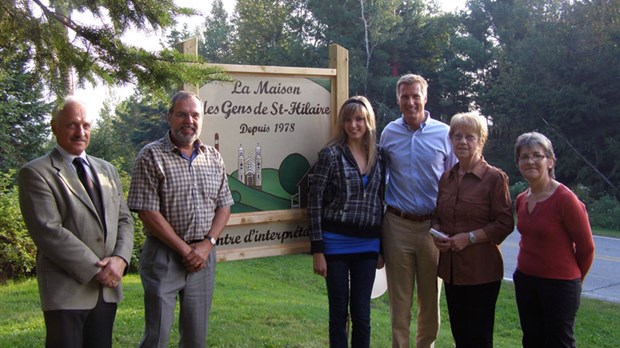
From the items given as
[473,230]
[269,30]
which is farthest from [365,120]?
[269,30]

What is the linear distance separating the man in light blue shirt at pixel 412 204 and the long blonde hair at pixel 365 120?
0.68ft

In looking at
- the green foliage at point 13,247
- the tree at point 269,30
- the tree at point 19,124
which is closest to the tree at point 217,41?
the tree at point 269,30

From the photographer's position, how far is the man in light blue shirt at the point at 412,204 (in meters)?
4.46

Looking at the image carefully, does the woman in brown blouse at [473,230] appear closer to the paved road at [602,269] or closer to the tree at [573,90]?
the paved road at [602,269]

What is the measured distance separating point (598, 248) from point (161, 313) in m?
14.7

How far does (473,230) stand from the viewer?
4047 mm

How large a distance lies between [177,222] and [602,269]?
1134 centimetres

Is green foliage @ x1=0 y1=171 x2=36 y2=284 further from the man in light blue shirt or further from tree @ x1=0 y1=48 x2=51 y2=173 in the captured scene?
the man in light blue shirt

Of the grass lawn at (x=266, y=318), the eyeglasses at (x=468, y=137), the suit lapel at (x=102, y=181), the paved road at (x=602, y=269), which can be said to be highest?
the eyeglasses at (x=468, y=137)

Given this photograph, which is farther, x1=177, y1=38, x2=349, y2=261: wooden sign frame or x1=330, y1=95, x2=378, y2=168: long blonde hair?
x1=177, y1=38, x2=349, y2=261: wooden sign frame

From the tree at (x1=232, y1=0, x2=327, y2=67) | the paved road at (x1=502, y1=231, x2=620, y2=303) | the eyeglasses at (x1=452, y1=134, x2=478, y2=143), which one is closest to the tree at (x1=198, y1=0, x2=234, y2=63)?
the tree at (x1=232, y1=0, x2=327, y2=67)

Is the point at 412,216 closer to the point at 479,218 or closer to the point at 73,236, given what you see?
the point at 479,218

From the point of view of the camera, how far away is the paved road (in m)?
10.4

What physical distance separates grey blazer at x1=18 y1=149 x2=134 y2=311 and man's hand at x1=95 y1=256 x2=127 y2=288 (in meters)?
0.03
